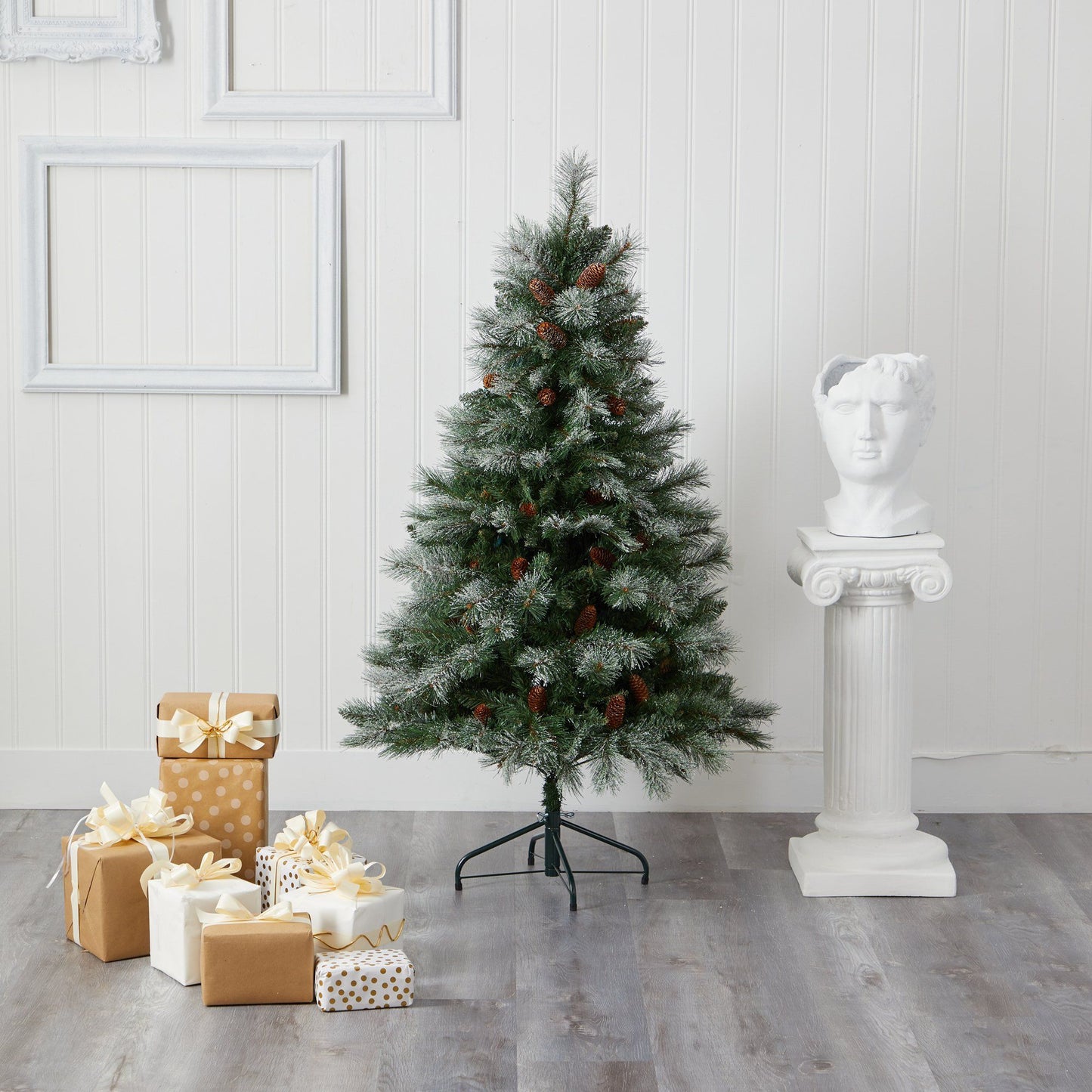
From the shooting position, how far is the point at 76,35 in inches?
109

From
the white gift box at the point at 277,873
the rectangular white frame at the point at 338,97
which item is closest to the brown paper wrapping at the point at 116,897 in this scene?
the white gift box at the point at 277,873

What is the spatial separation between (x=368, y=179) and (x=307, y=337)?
38cm

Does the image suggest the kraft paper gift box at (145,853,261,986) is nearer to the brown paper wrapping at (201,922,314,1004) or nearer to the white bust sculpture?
the brown paper wrapping at (201,922,314,1004)

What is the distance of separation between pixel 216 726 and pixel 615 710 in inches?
28.5

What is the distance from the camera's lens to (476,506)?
2.21 metres

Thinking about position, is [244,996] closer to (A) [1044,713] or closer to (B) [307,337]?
(B) [307,337]

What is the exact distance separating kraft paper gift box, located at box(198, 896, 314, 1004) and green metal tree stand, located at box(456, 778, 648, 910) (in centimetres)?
53

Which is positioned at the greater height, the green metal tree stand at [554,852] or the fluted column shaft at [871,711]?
the fluted column shaft at [871,711]

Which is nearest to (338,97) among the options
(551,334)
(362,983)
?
(551,334)

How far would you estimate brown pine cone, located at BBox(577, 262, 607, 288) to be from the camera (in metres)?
2.18

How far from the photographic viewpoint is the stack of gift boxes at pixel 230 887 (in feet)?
6.38

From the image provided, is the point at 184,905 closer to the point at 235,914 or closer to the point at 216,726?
the point at 235,914

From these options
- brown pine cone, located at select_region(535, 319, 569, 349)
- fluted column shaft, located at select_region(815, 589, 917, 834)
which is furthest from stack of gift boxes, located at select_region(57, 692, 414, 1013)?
fluted column shaft, located at select_region(815, 589, 917, 834)

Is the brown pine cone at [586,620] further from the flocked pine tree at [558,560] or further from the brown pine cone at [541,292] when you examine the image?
the brown pine cone at [541,292]
